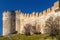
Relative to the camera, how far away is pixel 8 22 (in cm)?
5941

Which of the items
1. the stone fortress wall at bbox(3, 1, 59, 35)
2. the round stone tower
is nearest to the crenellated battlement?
the stone fortress wall at bbox(3, 1, 59, 35)

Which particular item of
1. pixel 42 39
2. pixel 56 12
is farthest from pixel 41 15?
pixel 42 39

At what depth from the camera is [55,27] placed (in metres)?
40.9

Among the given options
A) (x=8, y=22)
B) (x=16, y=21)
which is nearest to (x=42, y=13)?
(x=16, y=21)

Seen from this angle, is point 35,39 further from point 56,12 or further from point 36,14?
point 36,14

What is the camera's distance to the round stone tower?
193 feet

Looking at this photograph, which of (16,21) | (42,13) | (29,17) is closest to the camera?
(42,13)

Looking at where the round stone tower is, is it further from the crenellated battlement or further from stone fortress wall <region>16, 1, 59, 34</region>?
the crenellated battlement

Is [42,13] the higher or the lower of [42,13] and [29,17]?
the higher

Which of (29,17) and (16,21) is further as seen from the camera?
(16,21)

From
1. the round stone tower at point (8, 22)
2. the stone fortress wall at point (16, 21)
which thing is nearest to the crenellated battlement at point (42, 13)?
the stone fortress wall at point (16, 21)

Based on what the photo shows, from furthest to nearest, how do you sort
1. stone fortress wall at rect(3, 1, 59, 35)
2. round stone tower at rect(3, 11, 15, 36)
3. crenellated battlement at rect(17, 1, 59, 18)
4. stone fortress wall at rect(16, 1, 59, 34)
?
1. round stone tower at rect(3, 11, 15, 36)
2. stone fortress wall at rect(3, 1, 59, 35)
3. stone fortress wall at rect(16, 1, 59, 34)
4. crenellated battlement at rect(17, 1, 59, 18)

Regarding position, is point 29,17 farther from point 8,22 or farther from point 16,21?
point 8,22

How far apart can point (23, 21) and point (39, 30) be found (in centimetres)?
796
